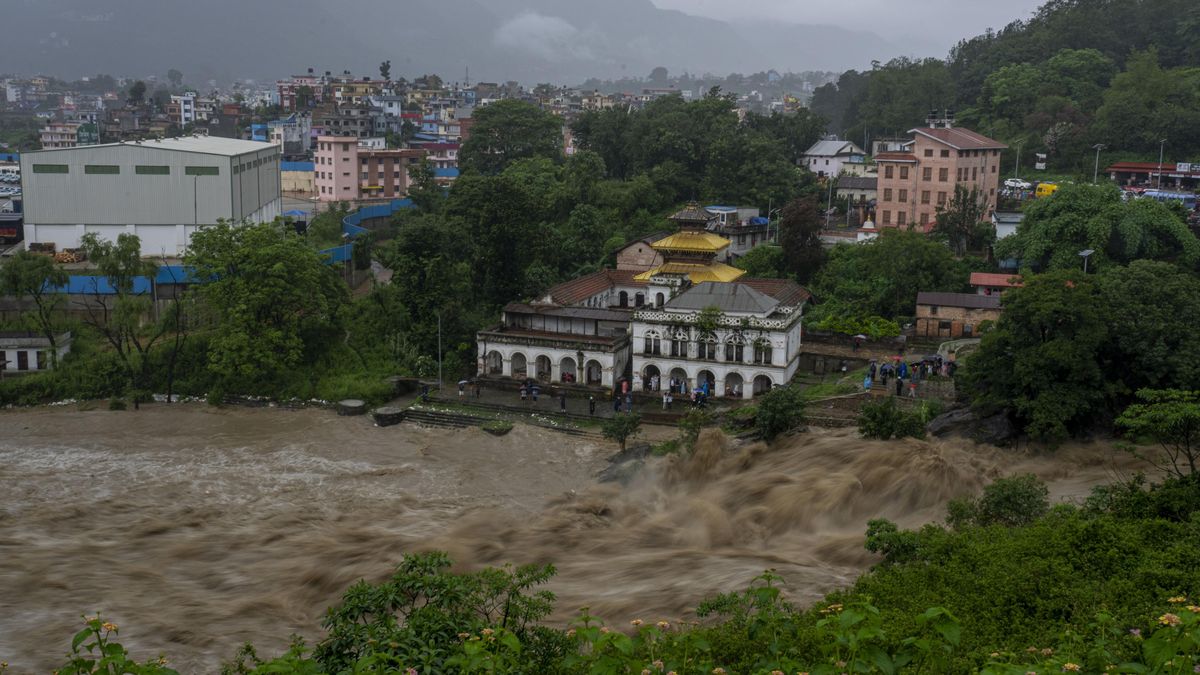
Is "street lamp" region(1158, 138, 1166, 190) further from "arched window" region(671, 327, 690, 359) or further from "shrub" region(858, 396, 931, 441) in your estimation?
"shrub" region(858, 396, 931, 441)

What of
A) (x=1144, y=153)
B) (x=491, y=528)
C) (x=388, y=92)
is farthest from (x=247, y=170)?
(x=388, y=92)

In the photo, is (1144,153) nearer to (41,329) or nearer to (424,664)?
(41,329)

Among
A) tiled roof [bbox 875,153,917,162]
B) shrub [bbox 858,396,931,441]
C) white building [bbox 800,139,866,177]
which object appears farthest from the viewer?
white building [bbox 800,139,866,177]

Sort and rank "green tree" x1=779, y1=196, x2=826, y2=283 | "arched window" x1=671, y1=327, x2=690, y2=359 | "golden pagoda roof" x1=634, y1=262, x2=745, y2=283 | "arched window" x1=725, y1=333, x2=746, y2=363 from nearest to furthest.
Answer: "arched window" x1=725, y1=333, x2=746, y2=363
"arched window" x1=671, y1=327, x2=690, y2=359
"golden pagoda roof" x1=634, y1=262, x2=745, y2=283
"green tree" x1=779, y1=196, x2=826, y2=283

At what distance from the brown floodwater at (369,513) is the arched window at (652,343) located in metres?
3.56

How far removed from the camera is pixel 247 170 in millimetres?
44812

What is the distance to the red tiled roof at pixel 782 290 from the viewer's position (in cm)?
3139

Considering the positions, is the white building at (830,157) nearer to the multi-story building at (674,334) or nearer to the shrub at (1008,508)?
the multi-story building at (674,334)

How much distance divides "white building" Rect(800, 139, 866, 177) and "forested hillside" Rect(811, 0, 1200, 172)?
6.76 meters

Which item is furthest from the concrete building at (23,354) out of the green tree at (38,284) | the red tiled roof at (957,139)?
the red tiled roof at (957,139)

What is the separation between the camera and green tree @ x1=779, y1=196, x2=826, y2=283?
3656cm

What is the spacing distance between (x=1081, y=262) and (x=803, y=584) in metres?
19.2

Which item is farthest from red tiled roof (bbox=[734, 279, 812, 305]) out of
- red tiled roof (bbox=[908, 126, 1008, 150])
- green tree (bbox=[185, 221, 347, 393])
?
green tree (bbox=[185, 221, 347, 393])

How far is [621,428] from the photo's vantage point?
26.2 m
